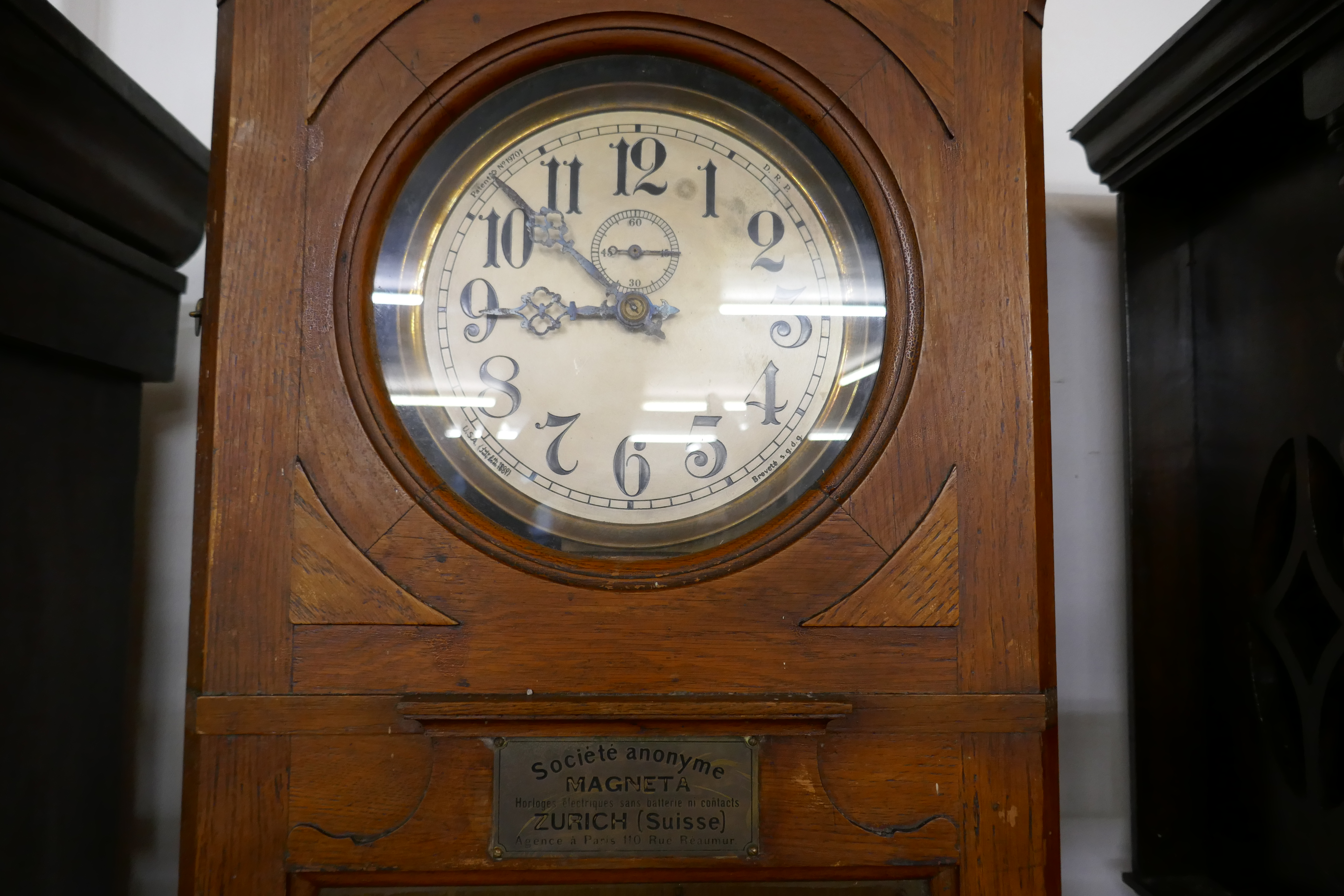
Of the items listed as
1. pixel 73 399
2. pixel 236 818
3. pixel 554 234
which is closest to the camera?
pixel 236 818

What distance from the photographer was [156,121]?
125 centimetres

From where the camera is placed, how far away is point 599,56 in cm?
100

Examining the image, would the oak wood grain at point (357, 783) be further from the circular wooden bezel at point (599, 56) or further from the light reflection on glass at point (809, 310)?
the light reflection on glass at point (809, 310)

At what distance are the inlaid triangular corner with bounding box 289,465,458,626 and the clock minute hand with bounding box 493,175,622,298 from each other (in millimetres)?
329

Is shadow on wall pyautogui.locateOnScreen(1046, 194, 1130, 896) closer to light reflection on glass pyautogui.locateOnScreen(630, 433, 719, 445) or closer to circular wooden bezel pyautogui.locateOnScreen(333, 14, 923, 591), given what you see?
circular wooden bezel pyautogui.locateOnScreen(333, 14, 923, 591)

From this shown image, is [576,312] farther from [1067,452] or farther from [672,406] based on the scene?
[1067,452]

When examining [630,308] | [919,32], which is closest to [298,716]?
[630,308]

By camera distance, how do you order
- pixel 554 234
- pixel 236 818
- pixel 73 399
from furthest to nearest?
pixel 73 399, pixel 554 234, pixel 236 818

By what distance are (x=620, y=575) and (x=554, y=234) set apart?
342mm

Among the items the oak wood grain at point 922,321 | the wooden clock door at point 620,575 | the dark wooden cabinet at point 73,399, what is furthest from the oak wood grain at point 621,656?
→ the dark wooden cabinet at point 73,399

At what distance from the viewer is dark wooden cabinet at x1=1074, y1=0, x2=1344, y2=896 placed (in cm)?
108

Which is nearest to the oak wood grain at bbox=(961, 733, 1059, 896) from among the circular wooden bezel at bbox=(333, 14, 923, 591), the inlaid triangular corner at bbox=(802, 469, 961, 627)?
the inlaid triangular corner at bbox=(802, 469, 961, 627)

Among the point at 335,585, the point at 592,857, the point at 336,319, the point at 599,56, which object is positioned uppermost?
the point at 599,56

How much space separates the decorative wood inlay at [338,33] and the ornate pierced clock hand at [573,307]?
0.73 ft
